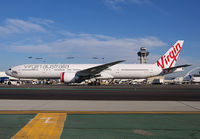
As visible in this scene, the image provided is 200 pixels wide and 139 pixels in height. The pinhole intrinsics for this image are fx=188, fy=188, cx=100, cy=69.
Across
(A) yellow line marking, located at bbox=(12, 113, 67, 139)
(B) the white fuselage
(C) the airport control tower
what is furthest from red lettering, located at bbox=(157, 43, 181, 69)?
(C) the airport control tower

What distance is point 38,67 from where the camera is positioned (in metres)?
34.0

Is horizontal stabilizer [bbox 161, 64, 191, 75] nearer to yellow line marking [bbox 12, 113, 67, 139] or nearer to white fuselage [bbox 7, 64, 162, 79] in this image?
white fuselage [bbox 7, 64, 162, 79]

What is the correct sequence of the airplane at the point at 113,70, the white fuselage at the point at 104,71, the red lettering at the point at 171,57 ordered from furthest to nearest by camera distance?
the red lettering at the point at 171,57 < the white fuselage at the point at 104,71 < the airplane at the point at 113,70

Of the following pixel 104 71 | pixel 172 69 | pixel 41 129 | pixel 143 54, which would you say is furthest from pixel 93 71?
pixel 143 54

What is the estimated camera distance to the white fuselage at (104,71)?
107 feet

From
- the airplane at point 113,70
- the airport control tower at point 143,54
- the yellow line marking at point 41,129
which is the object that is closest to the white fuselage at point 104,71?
the airplane at point 113,70

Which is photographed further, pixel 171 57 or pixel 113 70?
pixel 171 57

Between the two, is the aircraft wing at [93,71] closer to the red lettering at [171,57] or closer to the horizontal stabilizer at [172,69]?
the horizontal stabilizer at [172,69]

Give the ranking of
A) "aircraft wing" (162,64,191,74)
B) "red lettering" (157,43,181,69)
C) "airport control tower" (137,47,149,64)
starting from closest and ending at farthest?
"aircraft wing" (162,64,191,74) < "red lettering" (157,43,181,69) < "airport control tower" (137,47,149,64)

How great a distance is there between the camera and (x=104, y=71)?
106 feet

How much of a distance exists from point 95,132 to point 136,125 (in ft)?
3.80

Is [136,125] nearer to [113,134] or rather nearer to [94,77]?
[113,134]

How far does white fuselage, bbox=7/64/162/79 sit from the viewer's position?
107 ft

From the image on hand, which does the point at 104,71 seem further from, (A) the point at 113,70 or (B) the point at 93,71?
(B) the point at 93,71
